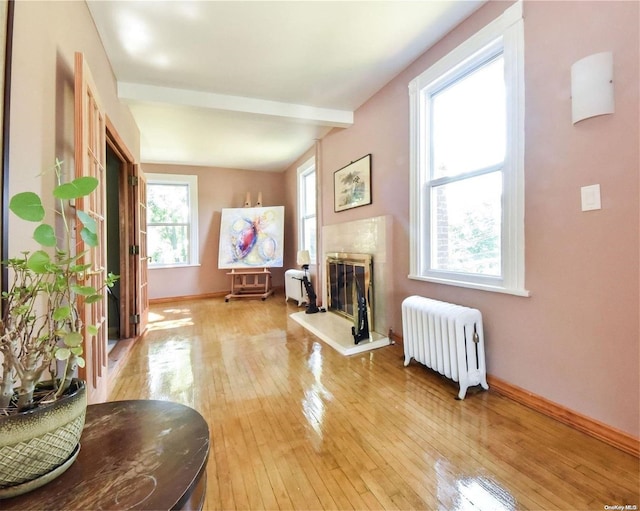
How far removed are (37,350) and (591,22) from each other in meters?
2.59

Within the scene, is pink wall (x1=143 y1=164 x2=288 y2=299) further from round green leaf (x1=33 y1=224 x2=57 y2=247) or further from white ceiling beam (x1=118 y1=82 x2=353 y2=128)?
round green leaf (x1=33 y1=224 x2=57 y2=247)

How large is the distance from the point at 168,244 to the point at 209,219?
0.89 m

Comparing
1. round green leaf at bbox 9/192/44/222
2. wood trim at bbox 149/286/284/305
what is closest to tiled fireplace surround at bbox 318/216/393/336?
round green leaf at bbox 9/192/44/222

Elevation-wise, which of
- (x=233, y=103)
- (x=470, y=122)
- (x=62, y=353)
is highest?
(x=233, y=103)

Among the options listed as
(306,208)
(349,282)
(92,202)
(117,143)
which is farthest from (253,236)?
(92,202)

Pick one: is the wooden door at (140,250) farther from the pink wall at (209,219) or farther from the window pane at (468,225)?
the window pane at (468,225)

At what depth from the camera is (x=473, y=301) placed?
2.21 metres

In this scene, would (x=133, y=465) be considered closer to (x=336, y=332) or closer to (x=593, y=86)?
(x=593, y=86)

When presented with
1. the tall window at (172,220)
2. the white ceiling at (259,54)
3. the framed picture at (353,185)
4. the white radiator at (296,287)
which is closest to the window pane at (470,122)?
the white ceiling at (259,54)

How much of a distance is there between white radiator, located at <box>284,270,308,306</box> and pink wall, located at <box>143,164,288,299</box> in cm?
125

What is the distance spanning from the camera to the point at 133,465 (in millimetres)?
652

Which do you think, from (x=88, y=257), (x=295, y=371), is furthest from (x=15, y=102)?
(x=295, y=371)

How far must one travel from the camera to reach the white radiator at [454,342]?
2.01m

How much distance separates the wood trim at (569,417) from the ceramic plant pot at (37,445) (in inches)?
87.0
